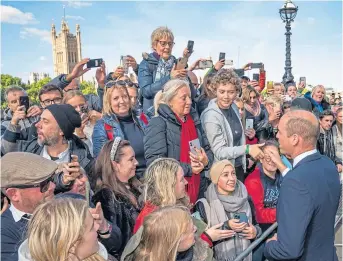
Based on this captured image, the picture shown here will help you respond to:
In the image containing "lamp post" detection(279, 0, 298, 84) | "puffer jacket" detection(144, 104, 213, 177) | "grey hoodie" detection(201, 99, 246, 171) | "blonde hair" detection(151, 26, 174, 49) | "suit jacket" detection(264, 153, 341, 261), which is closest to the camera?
"suit jacket" detection(264, 153, 341, 261)

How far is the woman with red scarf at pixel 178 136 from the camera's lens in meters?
3.59

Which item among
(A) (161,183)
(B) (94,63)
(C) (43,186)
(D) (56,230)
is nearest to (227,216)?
(A) (161,183)

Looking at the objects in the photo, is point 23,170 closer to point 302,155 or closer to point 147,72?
point 302,155

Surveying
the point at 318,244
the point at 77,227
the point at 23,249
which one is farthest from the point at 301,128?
the point at 23,249

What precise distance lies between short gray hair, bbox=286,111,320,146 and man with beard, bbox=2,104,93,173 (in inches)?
65.5

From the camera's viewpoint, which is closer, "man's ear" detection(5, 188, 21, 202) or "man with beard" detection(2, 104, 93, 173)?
"man's ear" detection(5, 188, 21, 202)

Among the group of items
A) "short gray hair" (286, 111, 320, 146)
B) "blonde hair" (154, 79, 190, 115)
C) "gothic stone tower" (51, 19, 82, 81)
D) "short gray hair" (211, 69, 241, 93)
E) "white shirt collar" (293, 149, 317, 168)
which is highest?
"gothic stone tower" (51, 19, 82, 81)

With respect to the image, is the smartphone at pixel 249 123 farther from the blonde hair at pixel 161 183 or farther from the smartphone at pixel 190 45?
the blonde hair at pixel 161 183

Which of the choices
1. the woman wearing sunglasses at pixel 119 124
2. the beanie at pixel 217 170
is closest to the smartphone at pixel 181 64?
the woman wearing sunglasses at pixel 119 124

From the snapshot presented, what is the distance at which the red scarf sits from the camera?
3693 millimetres

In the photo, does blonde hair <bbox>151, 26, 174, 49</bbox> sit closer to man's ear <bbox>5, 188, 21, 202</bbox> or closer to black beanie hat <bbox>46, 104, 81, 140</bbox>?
black beanie hat <bbox>46, 104, 81, 140</bbox>

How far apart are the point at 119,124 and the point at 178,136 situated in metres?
0.65

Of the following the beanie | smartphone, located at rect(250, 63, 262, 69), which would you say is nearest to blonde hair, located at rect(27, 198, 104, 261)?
the beanie

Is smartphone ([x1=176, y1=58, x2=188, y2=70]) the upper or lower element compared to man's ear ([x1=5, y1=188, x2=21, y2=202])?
upper
